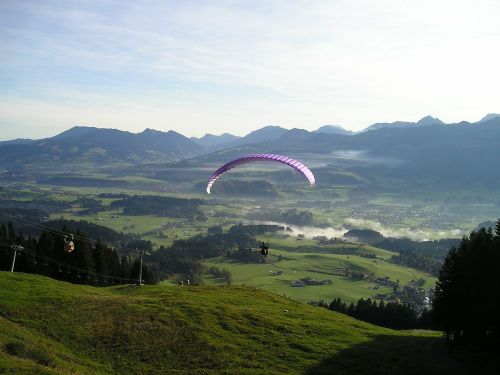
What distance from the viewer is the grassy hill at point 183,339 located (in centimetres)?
4619

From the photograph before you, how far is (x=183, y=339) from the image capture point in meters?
53.1

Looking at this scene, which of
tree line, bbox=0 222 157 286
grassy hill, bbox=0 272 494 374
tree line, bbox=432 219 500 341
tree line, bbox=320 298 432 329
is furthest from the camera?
tree line, bbox=320 298 432 329

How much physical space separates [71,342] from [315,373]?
978 inches

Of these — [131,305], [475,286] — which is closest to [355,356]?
[475,286]

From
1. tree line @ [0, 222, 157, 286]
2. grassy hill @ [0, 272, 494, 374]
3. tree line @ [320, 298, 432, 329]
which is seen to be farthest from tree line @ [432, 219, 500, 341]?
tree line @ [0, 222, 157, 286]

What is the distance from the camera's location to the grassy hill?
46.2m

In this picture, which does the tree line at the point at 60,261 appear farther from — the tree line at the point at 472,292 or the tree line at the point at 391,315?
the tree line at the point at 472,292

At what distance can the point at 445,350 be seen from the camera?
184 ft

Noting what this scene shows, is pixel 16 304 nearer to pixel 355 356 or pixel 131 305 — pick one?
pixel 131 305

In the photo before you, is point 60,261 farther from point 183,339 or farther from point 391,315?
point 391,315

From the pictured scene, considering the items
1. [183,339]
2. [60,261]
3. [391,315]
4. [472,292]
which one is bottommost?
[391,315]

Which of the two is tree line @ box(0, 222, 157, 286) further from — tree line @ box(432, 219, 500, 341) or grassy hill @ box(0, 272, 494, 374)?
tree line @ box(432, 219, 500, 341)

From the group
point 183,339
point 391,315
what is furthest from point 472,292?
point 391,315

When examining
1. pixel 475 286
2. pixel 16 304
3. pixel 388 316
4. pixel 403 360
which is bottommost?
pixel 388 316
